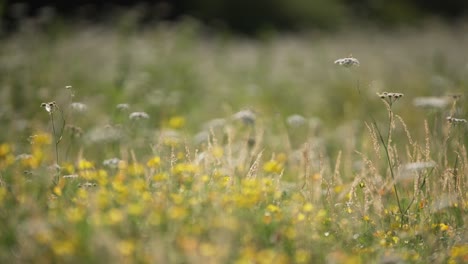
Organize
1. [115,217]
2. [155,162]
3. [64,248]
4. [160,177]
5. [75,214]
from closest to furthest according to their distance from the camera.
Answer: [64,248]
[115,217]
[75,214]
[160,177]
[155,162]

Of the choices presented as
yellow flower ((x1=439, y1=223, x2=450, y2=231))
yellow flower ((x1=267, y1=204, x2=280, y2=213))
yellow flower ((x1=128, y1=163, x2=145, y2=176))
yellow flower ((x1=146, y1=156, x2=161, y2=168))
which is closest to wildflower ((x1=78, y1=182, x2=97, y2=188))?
yellow flower ((x1=128, y1=163, x2=145, y2=176))

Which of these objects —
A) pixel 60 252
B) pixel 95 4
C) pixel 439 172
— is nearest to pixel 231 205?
pixel 60 252

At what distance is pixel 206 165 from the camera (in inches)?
146

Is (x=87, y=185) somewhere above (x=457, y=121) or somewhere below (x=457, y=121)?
below

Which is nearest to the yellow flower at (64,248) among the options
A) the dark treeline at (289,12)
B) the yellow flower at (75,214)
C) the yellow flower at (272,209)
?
the yellow flower at (75,214)

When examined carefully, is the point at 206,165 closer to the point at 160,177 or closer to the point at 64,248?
the point at 160,177

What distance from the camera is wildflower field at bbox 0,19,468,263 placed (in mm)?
2721

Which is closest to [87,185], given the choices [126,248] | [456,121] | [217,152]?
[217,152]

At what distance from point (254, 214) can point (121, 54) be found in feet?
18.3

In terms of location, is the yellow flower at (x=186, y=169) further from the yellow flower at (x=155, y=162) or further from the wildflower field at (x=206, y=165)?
the yellow flower at (x=155, y=162)

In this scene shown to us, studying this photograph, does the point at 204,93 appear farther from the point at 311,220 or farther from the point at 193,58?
the point at 311,220

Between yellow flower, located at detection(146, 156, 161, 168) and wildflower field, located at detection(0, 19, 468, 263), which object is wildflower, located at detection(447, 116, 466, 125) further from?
yellow flower, located at detection(146, 156, 161, 168)

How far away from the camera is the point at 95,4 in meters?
21.2

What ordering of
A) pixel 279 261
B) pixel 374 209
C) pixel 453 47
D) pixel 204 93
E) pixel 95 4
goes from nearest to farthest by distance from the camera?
pixel 279 261, pixel 374 209, pixel 204 93, pixel 453 47, pixel 95 4
